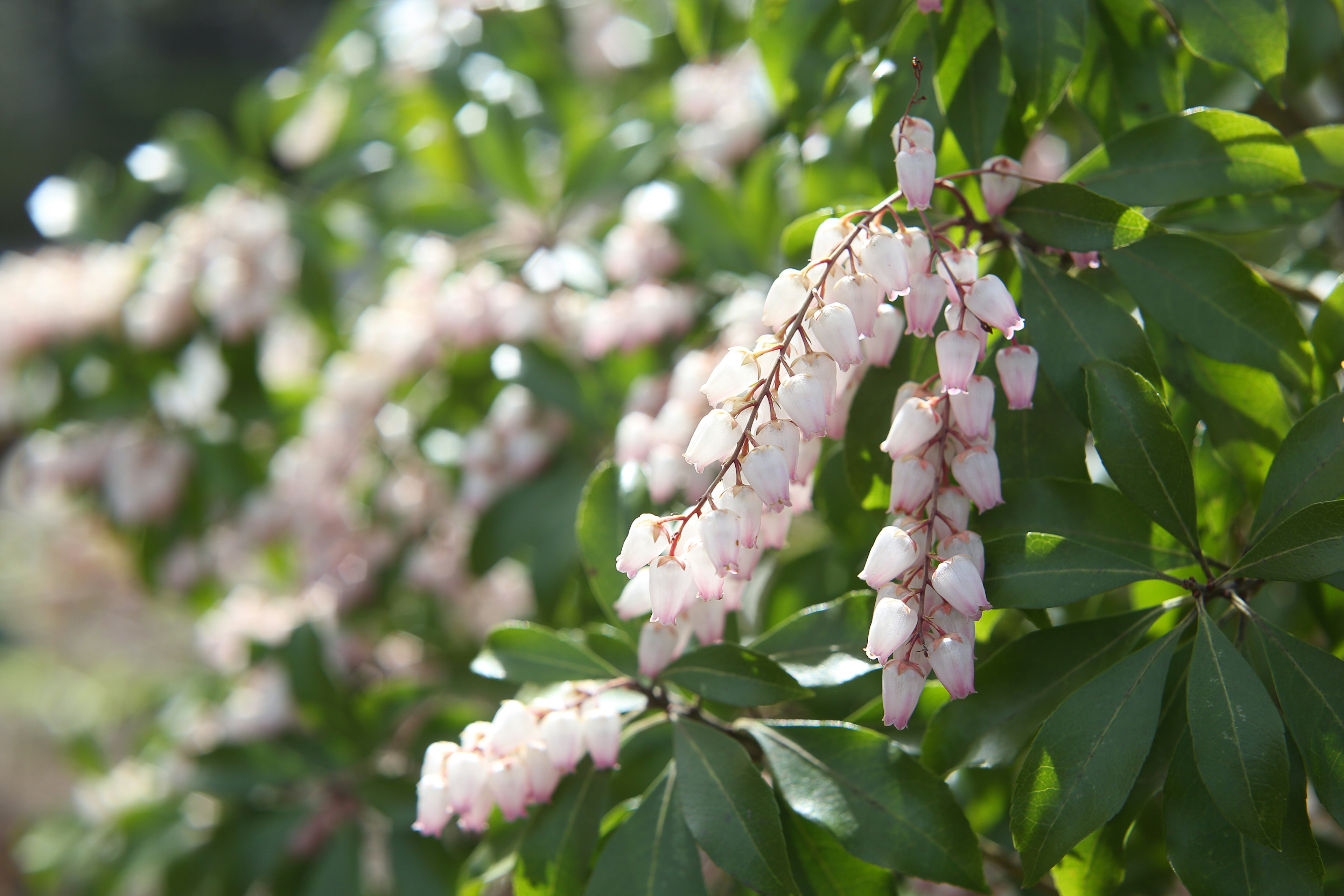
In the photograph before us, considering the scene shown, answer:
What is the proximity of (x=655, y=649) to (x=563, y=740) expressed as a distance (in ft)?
0.37

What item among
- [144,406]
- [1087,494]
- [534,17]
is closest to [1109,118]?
[1087,494]

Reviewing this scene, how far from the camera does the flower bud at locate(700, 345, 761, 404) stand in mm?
671

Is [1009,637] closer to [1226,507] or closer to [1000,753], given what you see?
[1226,507]

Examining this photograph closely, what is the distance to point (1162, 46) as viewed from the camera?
878 mm

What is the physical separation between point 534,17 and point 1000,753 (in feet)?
6.18

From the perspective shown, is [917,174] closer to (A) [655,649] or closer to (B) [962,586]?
(B) [962,586]

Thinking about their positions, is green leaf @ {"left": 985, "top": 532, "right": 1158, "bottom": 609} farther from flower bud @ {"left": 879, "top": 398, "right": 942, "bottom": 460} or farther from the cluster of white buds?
the cluster of white buds

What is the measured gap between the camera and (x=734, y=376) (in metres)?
0.67

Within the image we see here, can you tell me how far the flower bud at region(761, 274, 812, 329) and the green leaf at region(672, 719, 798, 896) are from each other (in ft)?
1.17

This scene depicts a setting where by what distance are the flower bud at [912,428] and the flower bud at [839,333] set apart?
6cm

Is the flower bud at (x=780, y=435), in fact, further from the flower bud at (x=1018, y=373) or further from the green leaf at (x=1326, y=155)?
the green leaf at (x=1326, y=155)

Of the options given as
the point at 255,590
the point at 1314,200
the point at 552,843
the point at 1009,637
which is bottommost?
the point at 255,590

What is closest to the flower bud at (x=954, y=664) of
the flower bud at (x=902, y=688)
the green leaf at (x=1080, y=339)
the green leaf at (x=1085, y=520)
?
the flower bud at (x=902, y=688)

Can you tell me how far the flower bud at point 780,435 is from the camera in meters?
0.65
